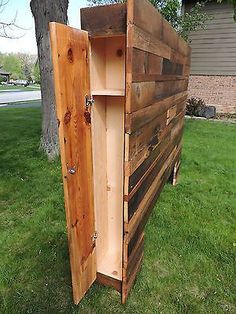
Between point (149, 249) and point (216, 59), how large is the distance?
980 cm

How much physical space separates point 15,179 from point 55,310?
2.63 metres

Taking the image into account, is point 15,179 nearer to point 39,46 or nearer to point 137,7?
point 39,46

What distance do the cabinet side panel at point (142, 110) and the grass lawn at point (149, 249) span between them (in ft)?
0.88

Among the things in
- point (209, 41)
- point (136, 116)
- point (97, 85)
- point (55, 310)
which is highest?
point (209, 41)

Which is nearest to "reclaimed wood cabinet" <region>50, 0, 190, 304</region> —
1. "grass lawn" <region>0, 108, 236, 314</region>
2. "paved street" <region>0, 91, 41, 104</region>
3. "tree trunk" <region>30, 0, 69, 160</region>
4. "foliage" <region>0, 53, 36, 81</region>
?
"grass lawn" <region>0, 108, 236, 314</region>

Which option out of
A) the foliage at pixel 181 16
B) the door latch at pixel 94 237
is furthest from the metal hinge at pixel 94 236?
the foliage at pixel 181 16

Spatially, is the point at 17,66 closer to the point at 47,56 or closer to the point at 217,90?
the point at 217,90

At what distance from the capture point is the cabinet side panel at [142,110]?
137 centimetres

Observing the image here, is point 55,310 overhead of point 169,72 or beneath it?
beneath

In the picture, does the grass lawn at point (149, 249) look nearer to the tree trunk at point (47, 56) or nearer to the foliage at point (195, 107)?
the tree trunk at point (47, 56)

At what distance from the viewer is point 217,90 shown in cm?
1052

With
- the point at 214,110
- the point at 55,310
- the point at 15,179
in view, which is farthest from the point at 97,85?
the point at 214,110

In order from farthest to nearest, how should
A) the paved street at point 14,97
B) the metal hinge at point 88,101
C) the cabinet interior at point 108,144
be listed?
the paved street at point 14,97
the cabinet interior at point 108,144
the metal hinge at point 88,101

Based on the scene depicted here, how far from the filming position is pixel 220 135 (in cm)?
717
